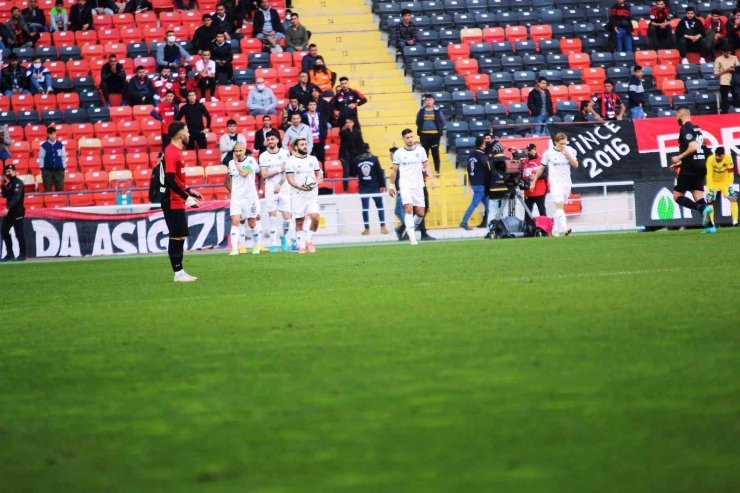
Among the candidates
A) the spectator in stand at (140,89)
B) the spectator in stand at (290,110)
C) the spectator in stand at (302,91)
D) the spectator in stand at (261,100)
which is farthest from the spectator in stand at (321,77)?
the spectator in stand at (140,89)

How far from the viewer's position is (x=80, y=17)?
30281mm

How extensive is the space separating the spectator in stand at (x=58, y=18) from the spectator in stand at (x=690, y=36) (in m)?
17.5

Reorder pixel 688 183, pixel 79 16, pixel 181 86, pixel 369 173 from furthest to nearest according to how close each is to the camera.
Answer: pixel 79 16
pixel 181 86
pixel 369 173
pixel 688 183

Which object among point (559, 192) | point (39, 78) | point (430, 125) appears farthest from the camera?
point (39, 78)

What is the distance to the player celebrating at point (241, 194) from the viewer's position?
2078 centimetres

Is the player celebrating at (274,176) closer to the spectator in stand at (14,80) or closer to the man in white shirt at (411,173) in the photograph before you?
the man in white shirt at (411,173)

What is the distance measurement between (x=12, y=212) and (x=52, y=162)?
2.73 metres

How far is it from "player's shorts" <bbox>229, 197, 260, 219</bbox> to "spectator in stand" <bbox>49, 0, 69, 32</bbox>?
12596mm

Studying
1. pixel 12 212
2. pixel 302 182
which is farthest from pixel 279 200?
pixel 12 212

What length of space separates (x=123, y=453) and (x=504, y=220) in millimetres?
18082

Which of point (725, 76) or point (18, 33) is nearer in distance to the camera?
point (725, 76)

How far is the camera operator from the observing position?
74.8 feet

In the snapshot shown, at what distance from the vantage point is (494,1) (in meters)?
32.3

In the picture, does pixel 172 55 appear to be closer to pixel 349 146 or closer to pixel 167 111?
pixel 167 111
